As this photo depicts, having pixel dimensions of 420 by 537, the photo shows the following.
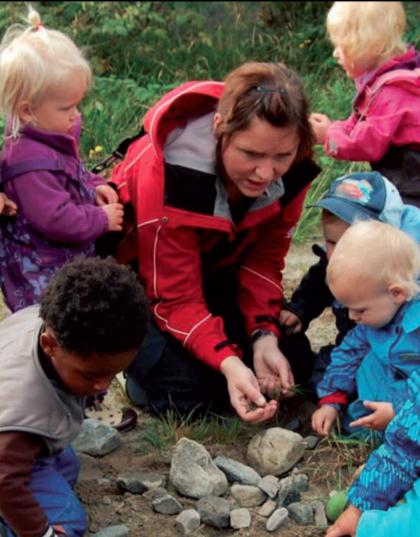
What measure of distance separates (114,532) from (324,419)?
77cm

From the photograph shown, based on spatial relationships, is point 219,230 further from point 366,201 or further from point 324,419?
point 324,419

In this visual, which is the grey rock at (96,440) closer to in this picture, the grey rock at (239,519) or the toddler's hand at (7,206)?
the grey rock at (239,519)

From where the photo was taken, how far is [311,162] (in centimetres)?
335

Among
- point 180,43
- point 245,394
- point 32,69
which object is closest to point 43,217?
point 32,69

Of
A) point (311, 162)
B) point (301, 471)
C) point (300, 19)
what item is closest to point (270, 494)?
point (301, 471)

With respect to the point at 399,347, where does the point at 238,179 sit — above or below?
above

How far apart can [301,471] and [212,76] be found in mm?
3939

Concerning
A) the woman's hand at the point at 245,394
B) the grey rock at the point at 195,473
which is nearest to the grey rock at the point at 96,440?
the grey rock at the point at 195,473

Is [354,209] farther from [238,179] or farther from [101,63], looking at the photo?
[101,63]

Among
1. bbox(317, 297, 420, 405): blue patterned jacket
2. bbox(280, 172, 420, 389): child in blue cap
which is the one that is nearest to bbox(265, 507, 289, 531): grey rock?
bbox(317, 297, 420, 405): blue patterned jacket

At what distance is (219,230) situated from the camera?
3207 mm

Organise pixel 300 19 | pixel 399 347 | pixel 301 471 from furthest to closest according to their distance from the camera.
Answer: pixel 300 19
pixel 301 471
pixel 399 347

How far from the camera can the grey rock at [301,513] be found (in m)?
2.73

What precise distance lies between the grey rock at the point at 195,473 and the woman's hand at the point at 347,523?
15.2 inches
